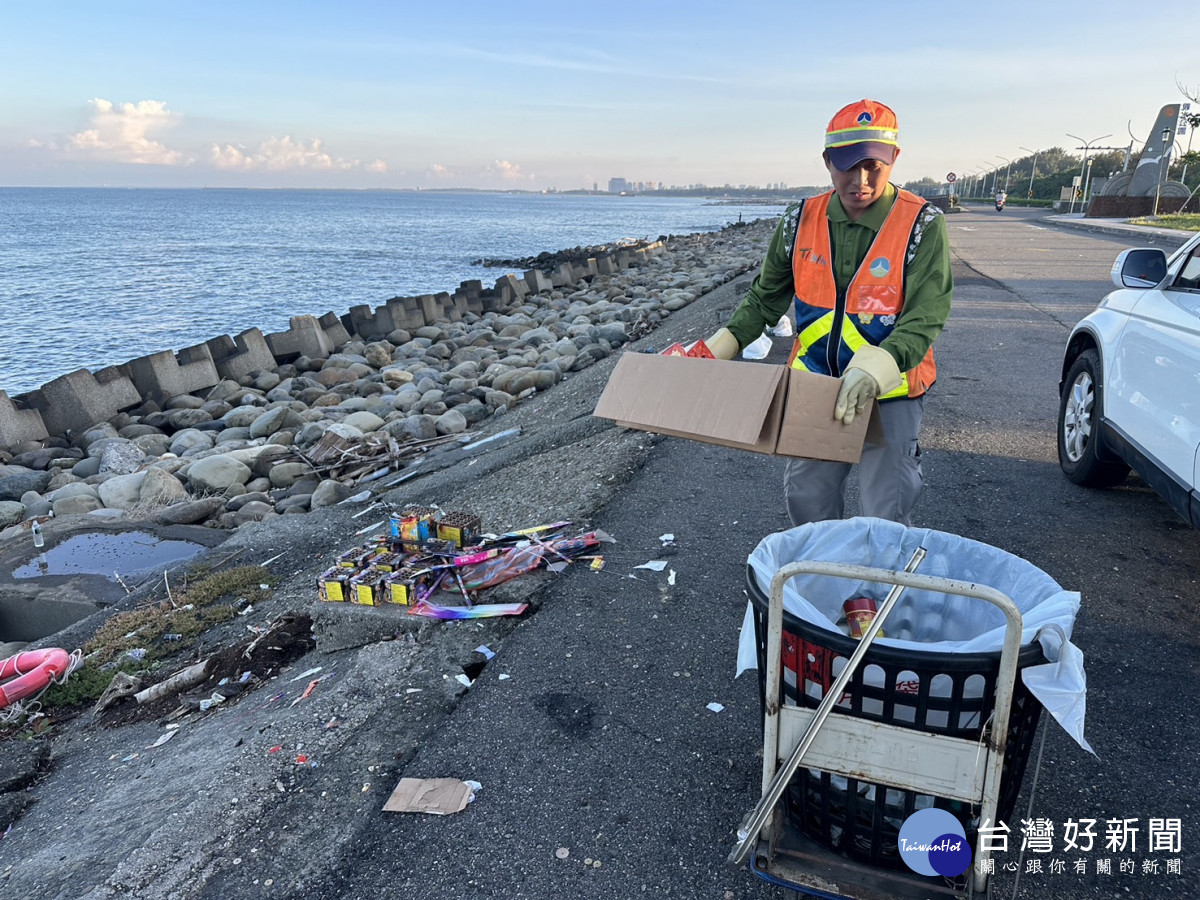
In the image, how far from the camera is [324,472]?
900 cm

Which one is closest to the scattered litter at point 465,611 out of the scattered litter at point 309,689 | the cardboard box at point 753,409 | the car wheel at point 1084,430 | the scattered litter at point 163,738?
the scattered litter at point 309,689

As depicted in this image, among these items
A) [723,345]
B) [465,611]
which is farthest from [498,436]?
[723,345]

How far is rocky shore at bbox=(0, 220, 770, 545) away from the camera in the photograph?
8.65 meters

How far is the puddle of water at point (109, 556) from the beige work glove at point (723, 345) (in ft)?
18.3

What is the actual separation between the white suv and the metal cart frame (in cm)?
241

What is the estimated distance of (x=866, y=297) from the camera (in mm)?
2752

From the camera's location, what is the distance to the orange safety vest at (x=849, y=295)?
8.86 feet

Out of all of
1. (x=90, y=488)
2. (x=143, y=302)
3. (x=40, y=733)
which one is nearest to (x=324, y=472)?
(x=90, y=488)

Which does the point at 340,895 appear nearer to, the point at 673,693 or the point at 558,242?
the point at 673,693

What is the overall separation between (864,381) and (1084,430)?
3681mm

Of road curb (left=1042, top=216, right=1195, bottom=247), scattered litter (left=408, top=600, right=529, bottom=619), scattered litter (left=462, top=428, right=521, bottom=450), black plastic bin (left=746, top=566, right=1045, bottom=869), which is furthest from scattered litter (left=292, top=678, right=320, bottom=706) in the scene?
road curb (left=1042, top=216, right=1195, bottom=247)

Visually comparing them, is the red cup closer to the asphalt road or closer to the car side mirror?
the asphalt road

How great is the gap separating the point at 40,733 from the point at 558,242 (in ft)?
188

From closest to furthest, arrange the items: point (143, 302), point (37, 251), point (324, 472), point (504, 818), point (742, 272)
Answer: point (504, 818) → point (324, 472) → point (742, 272) → point (143, 302) → point (37, 251)
